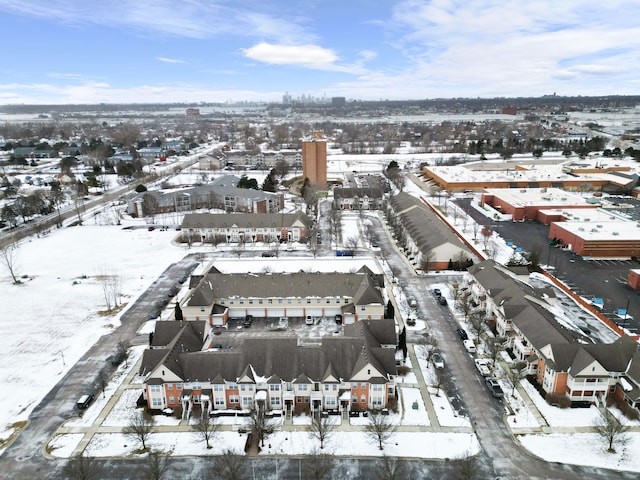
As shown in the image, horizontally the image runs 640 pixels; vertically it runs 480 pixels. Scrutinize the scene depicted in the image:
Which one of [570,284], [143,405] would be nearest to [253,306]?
[143,405]

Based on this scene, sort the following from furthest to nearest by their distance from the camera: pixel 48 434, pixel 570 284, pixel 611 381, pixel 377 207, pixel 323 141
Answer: pixel 323 141 < pixel 377 207 < pixel 570 284 < pixel 611 381 < pixel 48 434

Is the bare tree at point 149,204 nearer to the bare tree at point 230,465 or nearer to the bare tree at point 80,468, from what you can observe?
the bare tree at point 80,468

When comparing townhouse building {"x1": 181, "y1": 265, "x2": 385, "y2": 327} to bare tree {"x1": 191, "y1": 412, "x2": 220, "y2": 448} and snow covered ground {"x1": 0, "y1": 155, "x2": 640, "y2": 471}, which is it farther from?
bare tree {"x1": 191, "y1": 412, "x2": 220, "y2": 448}

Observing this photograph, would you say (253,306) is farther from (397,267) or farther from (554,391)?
(554,391)

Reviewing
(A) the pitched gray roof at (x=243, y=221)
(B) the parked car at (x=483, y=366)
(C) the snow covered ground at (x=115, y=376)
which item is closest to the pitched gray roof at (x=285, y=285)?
(C) the snow covered ground at (x=115, y=376)

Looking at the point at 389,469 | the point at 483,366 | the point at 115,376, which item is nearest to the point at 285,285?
the point at 115,376

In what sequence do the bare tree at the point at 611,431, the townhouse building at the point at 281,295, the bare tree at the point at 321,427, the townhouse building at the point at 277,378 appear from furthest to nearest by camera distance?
the townhouse building at the point at 281,295
the townhouse building at the point at 277,378
the bare tree at the point at 321,427
the bare tree at the point at 611,431
